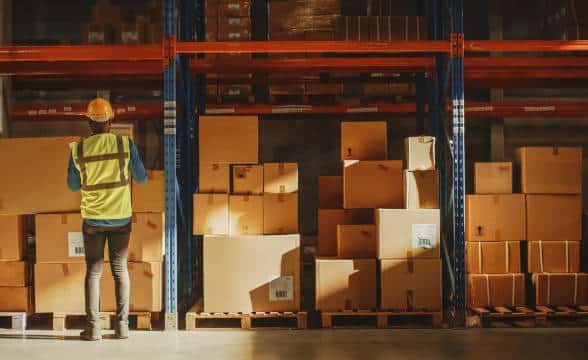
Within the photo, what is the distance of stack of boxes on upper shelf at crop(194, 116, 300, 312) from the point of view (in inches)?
232

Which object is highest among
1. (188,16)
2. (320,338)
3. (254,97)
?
(188,16)

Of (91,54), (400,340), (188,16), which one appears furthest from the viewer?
(188,16)

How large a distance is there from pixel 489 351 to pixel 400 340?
2.55ft

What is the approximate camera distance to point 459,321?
593 centimetres

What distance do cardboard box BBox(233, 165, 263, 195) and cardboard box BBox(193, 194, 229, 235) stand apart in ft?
0.62

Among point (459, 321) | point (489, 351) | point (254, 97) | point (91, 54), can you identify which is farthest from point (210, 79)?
point (489, 351)

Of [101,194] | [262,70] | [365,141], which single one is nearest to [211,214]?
[101,194]

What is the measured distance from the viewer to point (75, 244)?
5.94 m

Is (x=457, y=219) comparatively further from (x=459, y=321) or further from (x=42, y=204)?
(x=42, y=204)

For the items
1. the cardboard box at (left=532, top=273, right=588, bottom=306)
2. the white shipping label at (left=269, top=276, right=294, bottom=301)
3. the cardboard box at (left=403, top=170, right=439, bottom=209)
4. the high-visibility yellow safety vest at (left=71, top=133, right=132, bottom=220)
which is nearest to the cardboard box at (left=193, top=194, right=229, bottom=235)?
the white shipping label at (left=269, top=276, right=294, bottom=301)

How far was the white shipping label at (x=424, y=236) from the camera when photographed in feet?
19.5

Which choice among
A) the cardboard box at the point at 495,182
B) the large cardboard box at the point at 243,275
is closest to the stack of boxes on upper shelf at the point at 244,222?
the large cardboard box at the point at 243,275

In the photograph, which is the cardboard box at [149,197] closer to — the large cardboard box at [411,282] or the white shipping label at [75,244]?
the white shipping label at [75,244]

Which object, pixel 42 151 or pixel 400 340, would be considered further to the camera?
pixel 42 151
